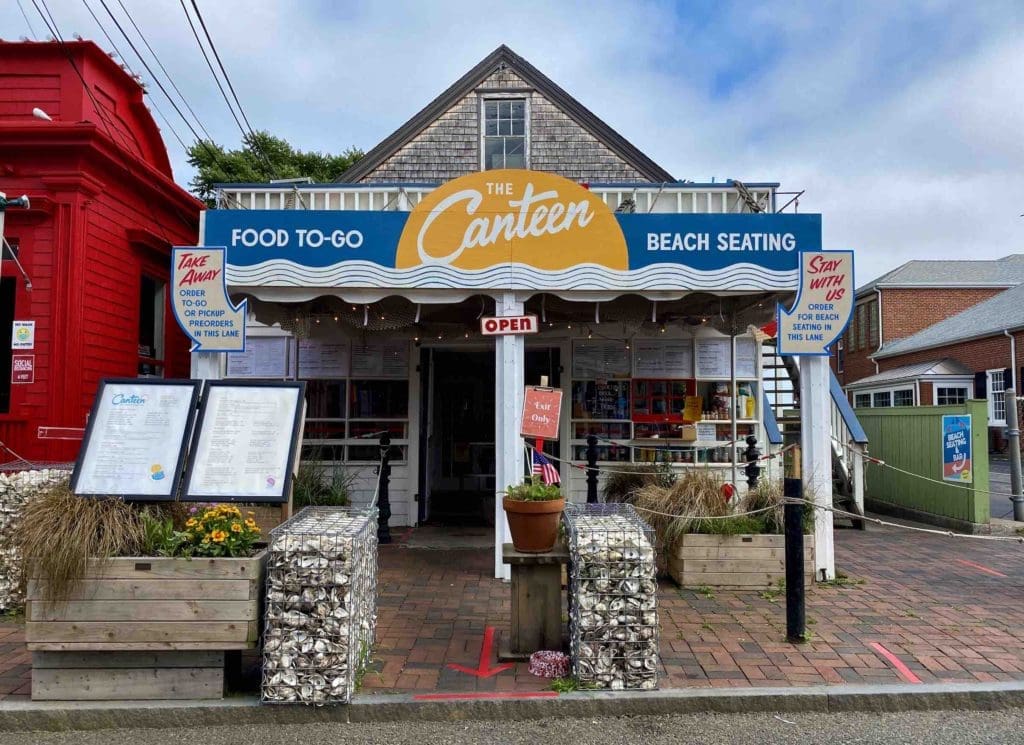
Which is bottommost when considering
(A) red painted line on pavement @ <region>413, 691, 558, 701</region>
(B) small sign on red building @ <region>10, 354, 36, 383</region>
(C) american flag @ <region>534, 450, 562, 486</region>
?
(A) red painted line on pavement @ <region>413, 691, 558, 701</region>

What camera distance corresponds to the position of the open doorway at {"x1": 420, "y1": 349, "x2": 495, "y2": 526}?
9.88 metres

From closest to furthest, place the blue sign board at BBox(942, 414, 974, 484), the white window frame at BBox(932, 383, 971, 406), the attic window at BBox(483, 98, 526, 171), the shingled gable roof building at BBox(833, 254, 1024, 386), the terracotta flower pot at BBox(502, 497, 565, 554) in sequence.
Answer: the terracotta flower pot at BBox(502, 497, 565, 554) → the blue sign board at BBox(942, 414, 974, 484) → the attic window at BBox(483, 98, 526, 171) → the white window frame at BBox(932, 383, 971, 406) → the shingled gable roof building at BBox(833, 254, 1024, 386)

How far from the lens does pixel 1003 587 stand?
21.1 ft

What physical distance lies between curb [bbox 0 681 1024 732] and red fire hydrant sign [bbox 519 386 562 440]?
Result: 2.61m

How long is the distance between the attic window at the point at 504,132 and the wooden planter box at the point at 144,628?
423 inches

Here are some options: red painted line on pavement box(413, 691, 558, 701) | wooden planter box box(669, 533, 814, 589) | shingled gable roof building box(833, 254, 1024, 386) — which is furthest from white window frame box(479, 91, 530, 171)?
shingled gable roof building box(833, 254, 1024, 386)

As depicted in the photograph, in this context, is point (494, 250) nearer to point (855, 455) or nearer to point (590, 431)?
point (590, 431)

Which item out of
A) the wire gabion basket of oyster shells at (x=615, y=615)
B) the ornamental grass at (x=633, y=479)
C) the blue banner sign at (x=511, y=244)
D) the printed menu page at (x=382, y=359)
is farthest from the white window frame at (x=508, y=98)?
the wire gabion basket of oyster shells at (x=615, y=615)

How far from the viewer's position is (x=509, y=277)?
6414 mm

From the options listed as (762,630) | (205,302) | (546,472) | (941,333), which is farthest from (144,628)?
(941,333)

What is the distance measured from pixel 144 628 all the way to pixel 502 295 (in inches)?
157

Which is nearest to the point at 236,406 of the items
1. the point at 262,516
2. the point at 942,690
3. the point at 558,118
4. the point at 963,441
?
the point at 262,516

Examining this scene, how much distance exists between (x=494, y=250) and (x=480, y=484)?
5.11 m

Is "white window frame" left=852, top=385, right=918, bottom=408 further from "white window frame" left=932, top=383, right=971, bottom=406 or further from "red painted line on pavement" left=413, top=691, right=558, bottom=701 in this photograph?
"red painted line on pavement" left=413, top=691, right=558, bottom=701
